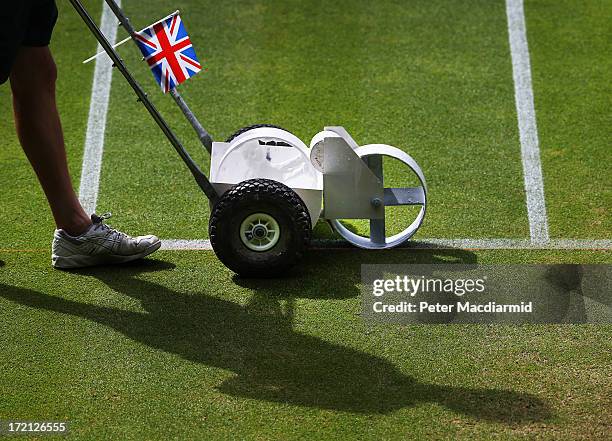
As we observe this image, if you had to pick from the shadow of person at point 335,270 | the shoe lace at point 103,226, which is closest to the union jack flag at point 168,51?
the shoe lace at point 103,226

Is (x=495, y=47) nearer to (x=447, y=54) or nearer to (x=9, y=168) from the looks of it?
(x=447, y=54)

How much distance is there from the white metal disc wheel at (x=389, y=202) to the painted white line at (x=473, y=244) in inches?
2.7

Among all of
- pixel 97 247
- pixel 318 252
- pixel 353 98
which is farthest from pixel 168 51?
pixel 353 98

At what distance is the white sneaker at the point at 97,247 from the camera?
5.92m

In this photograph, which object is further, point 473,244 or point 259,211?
point 473,244

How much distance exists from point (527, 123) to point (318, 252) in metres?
1.95

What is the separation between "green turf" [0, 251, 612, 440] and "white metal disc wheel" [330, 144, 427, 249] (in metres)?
0.13

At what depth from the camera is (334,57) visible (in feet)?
26.5

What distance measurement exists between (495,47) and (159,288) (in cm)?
344

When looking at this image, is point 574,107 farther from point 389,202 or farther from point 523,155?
point 389,202

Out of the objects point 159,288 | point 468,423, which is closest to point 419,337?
point 468,423

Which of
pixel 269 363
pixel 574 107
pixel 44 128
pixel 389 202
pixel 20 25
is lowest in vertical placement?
pixel 269 363

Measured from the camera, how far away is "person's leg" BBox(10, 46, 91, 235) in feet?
18.5

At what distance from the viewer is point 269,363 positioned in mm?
5113
